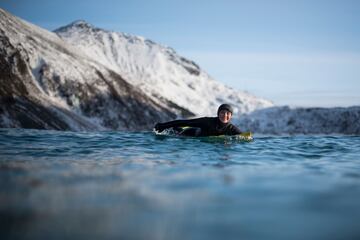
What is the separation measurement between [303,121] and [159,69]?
243 feet

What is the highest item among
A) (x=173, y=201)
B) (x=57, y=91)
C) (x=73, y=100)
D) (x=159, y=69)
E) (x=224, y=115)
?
(x=159, y=69)

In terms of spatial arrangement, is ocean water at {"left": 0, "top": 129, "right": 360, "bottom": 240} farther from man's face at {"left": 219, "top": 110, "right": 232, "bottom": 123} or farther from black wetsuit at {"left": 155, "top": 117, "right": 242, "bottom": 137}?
black wetsuit at {"left": 155, "top": 117, "right": 242, "bottom": 137}

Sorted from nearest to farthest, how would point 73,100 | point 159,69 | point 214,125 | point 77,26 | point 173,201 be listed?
1. point 173,201
2. point 214,125
3. point 73,100
4. point 159,69
5. point 77,26

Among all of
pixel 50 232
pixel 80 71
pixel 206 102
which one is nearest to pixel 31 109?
pixel 80 71

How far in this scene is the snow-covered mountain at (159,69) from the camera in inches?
4186

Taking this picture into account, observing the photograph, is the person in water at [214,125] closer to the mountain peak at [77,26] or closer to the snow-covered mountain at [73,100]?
the snow-covered mountain at [73,100]

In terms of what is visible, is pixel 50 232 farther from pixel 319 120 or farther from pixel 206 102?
pixel 206 102

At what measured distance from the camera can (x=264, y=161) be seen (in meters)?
8.33

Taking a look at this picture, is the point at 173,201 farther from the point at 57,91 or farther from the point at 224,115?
the point at 57,91

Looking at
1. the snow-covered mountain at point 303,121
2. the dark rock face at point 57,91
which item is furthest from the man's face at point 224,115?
the snow-covered mountain at point 303,121

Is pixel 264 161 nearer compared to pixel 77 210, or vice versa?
pixel 77 210

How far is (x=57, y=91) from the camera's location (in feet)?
159

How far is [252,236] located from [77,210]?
5.91 feet

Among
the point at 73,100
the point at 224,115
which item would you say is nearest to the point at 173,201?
the point at 224,115
